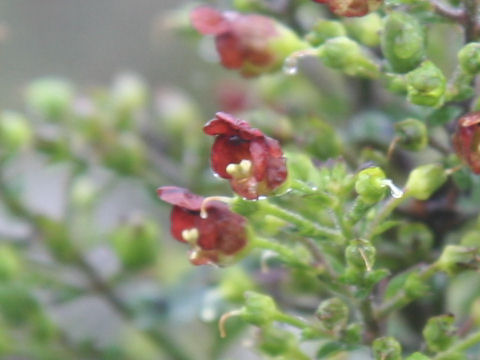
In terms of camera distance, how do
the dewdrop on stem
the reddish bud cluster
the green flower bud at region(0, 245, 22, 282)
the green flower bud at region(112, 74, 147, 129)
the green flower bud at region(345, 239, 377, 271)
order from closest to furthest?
the green flower bud at region(345, 239, 377, 271) → the dewdrop on stem → the reddish bud cluster → the green flower bud at region(0, 245, 22, 282) → the green flower bud at region(112, 74, 147, 129)

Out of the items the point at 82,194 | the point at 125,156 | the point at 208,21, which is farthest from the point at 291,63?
the point at 82,194

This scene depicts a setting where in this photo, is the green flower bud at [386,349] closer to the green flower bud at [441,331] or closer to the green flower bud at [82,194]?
the green flower bud at [441,331]

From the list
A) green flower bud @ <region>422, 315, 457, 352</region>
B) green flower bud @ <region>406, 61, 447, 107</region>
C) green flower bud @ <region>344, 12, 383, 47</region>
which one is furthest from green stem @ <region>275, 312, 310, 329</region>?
green flower bud @ <region>344, 12, 383, 47</region>

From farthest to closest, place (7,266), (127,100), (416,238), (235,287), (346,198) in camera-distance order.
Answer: (127,100) < (7,266) < (235,287) < (416,238) < (346,198)

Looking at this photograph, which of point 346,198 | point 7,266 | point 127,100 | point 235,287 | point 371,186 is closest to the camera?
point 371,186

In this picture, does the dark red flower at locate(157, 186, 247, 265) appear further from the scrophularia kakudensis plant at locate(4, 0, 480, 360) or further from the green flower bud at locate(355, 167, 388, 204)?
the green flower bud at locate(355, 167, 388, 204)

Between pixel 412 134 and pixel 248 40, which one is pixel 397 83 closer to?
pixel 412 134
